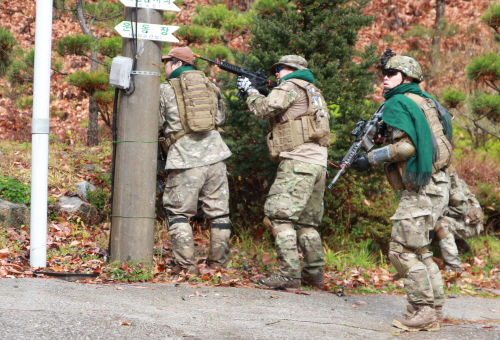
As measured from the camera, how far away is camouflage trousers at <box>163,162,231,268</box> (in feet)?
18.6

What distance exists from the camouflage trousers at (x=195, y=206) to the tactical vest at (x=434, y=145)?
5.90ft

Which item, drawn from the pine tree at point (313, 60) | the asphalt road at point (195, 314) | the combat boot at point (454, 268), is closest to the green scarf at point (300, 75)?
the pine tree at point (313, 60)

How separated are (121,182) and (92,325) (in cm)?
201

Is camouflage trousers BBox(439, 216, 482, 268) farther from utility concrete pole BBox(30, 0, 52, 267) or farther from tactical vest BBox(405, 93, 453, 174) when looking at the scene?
utility concrete pole BBox(30, 0, 52, 267)

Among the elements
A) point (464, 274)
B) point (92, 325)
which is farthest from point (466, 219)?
point (92, 325)

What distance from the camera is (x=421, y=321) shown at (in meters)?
4.57

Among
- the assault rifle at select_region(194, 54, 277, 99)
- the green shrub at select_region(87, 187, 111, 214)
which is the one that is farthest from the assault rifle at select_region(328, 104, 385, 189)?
the green shrub at select_region(87, 187, 111, 214)

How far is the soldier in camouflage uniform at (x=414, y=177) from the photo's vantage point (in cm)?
461

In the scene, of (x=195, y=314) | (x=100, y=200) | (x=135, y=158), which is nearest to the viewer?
(x=195, y=314)

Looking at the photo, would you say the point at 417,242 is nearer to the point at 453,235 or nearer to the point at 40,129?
the point at 40,129

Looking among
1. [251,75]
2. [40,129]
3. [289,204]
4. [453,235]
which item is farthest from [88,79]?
[453,235]

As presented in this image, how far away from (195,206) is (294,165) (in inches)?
41.3

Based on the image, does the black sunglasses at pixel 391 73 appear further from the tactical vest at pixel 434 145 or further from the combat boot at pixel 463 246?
the combat boot at pixel 463 246

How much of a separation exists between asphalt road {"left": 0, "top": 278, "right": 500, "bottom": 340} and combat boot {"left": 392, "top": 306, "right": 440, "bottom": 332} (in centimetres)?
6
